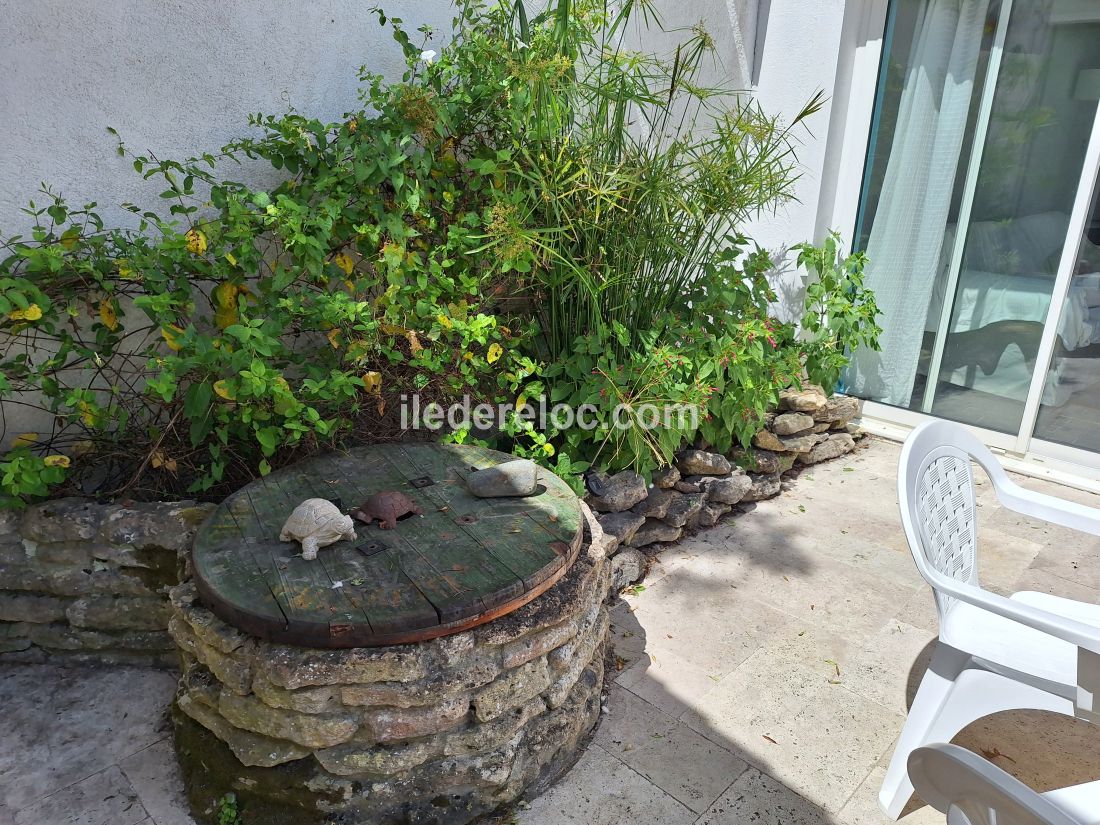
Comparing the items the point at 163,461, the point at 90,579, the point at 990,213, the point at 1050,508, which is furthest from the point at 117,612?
the point at 990,213

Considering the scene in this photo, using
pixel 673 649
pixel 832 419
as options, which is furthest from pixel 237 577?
pixel 832 419

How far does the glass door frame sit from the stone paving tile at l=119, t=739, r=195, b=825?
12.6 feet

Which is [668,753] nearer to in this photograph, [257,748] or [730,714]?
[730,714]

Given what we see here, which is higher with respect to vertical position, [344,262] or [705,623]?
[344,262]

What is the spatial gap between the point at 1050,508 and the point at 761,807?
1.10 metres

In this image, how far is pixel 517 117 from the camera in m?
2.49

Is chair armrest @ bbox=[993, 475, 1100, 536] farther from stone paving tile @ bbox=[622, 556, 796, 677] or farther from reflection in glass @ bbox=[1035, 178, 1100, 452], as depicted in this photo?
reflection in glass @ bbox=[1035, 178, 1100, 452]

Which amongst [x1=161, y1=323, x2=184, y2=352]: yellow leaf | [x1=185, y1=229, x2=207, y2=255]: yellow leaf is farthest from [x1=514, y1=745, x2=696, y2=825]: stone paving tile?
[x1=185, y1=229, x2=207, y2=255]: yellow leaf

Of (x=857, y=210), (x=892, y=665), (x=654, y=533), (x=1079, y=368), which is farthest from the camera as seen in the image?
(x=857, y=210)

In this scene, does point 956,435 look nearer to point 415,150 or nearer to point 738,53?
point 415,150

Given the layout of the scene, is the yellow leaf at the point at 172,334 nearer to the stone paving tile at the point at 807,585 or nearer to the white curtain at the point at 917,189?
the stone paving tile at the point at 807,585

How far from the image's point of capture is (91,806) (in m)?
1.81

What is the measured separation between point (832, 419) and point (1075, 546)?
4.10 feet

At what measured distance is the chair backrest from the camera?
5.89 ft
